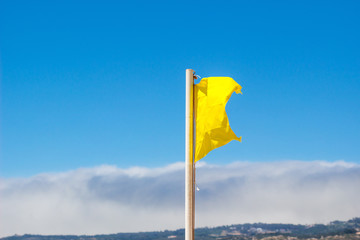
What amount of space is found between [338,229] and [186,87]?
94.7 metres

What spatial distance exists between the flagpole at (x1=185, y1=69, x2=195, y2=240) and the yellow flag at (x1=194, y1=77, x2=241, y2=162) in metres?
0.22

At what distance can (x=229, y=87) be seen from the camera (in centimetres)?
1677

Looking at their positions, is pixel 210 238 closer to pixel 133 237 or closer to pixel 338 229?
pixel 133 237

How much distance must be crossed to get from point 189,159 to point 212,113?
5.89 ft

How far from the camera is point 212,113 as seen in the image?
1669 centimetres

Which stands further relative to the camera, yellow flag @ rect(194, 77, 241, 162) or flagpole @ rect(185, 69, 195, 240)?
yellow flag @ rect(194, 77, 241, 162)

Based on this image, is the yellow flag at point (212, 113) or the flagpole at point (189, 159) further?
the yellow flag at point (212, 113)

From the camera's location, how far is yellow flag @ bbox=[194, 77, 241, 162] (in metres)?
16.5

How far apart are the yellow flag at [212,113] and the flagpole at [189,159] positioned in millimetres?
216

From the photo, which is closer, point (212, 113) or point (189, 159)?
point (189, 159)

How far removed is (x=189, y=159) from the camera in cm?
1619

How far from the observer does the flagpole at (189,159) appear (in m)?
15.7

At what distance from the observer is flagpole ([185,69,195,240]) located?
51.5 feet

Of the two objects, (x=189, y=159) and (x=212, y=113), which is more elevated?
(x=212, y=113)
